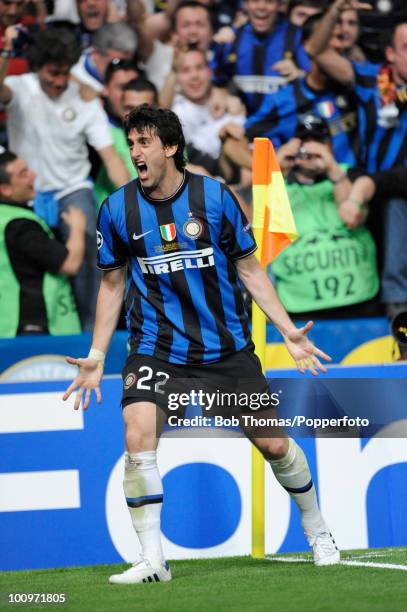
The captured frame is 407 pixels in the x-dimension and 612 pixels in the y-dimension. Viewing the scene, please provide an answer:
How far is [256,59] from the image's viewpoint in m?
10.0

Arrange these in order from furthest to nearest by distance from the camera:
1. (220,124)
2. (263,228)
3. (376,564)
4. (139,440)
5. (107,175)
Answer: (220,124) < (107,175) < (263,228) < (376,564) < (139,440)

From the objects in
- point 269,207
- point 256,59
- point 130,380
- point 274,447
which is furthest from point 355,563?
point 256,59

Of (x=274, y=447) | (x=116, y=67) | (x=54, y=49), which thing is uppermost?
(x=54, y=49)

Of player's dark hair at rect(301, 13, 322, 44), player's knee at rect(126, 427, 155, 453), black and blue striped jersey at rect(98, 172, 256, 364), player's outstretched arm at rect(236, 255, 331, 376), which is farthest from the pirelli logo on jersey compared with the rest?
player's dark hair at rect(301, 13, 322, 44)

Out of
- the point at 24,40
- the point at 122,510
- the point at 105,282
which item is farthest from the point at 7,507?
the point at 24,40

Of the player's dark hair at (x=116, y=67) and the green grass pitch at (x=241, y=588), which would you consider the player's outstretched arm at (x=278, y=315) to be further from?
the player's dark hair at (x=116, y=67)

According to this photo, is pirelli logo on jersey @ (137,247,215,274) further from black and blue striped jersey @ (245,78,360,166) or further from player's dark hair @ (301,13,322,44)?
player's dark hair @ (301,13,322,44)

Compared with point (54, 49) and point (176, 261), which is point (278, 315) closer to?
point (176, 261)

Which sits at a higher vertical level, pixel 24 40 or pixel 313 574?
pixel 24 40

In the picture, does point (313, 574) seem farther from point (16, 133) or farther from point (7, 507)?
point (16, 133)

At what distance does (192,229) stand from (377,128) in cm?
484

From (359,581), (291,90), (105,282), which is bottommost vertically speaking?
(359,581)

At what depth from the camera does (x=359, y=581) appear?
15.6ft

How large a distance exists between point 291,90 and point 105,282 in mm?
4887
